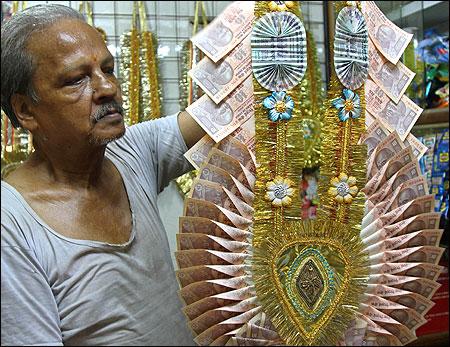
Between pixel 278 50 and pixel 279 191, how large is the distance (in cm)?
18

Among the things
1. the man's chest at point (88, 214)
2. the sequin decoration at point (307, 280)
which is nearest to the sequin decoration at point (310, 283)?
the sequin decoration at point (307, 280)

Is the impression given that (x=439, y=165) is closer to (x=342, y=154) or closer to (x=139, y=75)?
(x=342, y=154)

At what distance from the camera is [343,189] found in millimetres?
782

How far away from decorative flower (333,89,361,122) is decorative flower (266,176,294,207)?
0.42 feet

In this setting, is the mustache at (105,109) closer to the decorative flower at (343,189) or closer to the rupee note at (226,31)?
the rupee note at (226,31)

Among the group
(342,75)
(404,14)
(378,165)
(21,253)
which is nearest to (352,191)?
(378,165)

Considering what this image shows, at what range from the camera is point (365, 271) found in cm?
79

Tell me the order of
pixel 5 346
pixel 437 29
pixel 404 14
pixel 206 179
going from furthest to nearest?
pixel 437 29, pixel 404 14, pixel 206 179, pixel 5 346

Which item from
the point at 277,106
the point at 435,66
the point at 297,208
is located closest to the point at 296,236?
the point at 297,208

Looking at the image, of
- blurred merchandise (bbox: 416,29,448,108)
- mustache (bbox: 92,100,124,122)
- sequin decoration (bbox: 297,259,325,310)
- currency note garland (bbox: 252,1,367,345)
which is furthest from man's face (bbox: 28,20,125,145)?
blurred merchandise (bbox: 416,29,448,108)

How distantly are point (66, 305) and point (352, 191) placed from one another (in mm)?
405

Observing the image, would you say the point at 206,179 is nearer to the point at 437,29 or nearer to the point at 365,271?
the point at 365,271

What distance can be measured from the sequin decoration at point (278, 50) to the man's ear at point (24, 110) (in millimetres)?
284

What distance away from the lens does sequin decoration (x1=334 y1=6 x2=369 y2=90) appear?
783 mm
